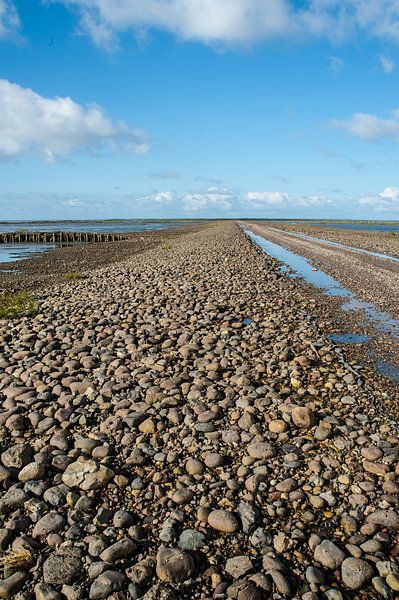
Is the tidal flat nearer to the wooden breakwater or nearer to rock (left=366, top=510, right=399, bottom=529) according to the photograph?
rock (left=366, top=510, right=399, bottom=529)

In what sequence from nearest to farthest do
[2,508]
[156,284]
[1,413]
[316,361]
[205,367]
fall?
A: [2,508]
[1,413]
[205,367]
[316,361]
[156,284]

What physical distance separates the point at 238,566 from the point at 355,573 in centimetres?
91

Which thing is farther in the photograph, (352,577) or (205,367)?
(205,367)

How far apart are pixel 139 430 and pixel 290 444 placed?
6.19 feet

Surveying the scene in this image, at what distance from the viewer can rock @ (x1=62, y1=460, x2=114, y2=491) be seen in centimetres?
434

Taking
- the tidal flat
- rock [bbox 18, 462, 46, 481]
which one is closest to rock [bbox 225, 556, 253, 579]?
the tidal flat

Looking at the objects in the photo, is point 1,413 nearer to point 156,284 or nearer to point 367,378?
point 367,378

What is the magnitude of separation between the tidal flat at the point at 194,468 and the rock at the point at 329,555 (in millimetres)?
12

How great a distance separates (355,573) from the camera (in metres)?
3.29

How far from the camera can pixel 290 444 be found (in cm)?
509

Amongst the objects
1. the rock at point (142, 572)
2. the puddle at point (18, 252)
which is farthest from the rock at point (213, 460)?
the puddle at point (18, 252)

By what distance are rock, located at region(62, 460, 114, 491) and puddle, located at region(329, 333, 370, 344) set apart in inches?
268

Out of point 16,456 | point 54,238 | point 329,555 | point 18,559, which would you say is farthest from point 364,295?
point 54,238

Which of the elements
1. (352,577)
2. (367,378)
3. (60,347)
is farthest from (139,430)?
(367,378)
